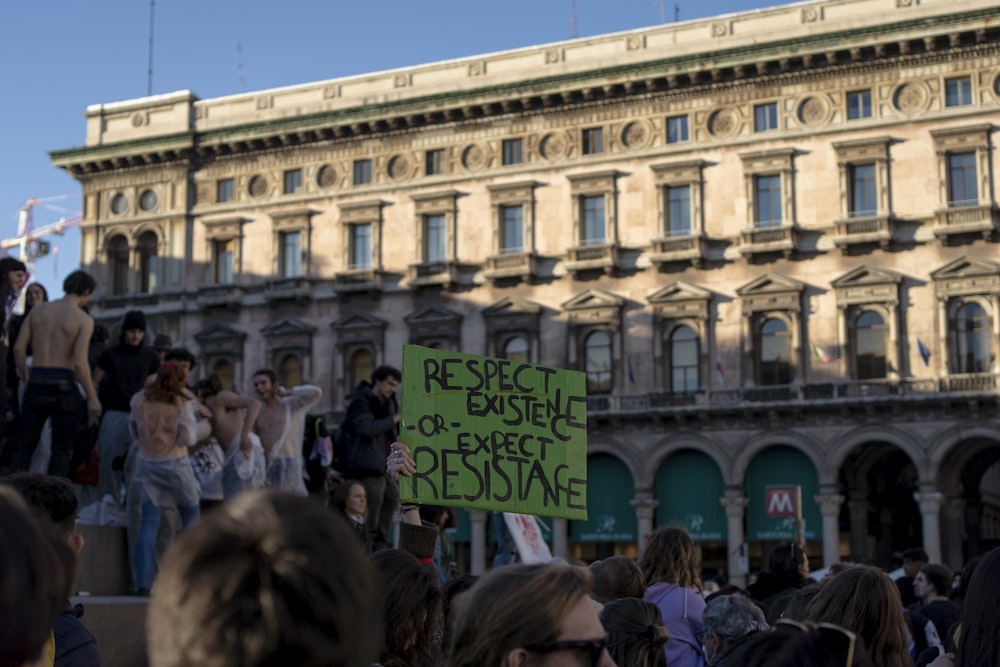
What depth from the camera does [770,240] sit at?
35.2 meters

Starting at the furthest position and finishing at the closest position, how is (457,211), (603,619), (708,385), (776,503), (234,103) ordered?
(234,103)
(457,211)
(708,385)
(776,503)
(603,619)

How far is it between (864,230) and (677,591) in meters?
28.8

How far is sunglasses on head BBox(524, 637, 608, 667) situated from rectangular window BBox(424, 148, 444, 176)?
37.6m

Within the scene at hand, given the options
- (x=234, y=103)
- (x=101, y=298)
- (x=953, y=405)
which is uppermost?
(x=234, y=103)

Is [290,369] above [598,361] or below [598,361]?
above

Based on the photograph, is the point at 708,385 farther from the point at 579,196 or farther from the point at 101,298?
the point at 101,298

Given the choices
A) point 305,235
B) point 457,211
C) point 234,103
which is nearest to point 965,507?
point 457,211

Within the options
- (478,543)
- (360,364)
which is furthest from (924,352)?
(360,364)

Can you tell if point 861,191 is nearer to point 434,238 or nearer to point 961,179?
point 961,179

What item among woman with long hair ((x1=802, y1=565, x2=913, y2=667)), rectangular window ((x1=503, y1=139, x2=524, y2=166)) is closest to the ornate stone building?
rectangular window ((x1=503, y1=139, x2=524, y2=166))

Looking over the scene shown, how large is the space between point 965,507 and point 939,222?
868 centimetres

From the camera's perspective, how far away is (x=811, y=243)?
3506cm

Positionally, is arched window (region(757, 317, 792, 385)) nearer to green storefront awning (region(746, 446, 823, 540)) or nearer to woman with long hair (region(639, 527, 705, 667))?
green storefront awning (region(746, 446, 823, 540))

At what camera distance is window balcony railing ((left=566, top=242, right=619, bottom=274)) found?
121ft
